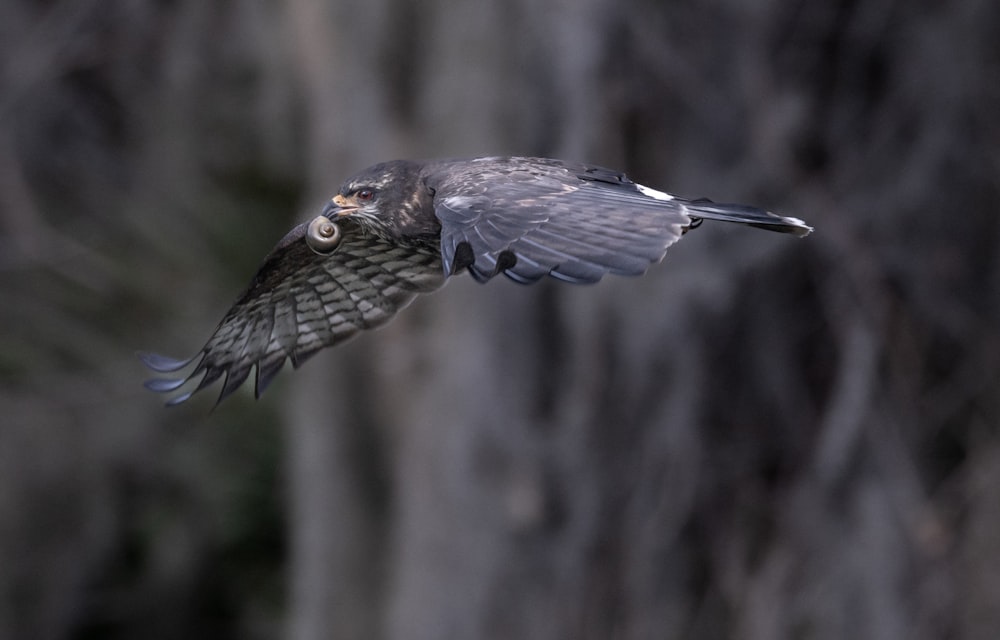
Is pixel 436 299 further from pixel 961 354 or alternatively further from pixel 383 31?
pixel 961 354

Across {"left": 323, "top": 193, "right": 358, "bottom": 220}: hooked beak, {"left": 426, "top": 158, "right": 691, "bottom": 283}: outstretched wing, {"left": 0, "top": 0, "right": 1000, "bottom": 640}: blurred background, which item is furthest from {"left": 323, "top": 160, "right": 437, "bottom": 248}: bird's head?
{"left": 0, "top": 0, "right": 1000, "bottom": 640}: blurred background

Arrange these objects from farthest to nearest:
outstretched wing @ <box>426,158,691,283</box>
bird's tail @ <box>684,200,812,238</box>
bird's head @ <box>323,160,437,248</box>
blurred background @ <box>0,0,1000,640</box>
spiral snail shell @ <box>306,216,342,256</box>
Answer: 1. blurred background @ <box>0,0,1000,640</box>
2. bird's head @ <box>323,160,437,248</box>
3. spiral snail shell @ <box>306,216,342,256</box>
4. bird's tail @ <box>684,200,812,238</box>
5. outstretched wing @ <box>426,158,691,283</box>

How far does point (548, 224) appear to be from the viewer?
239 centimetres

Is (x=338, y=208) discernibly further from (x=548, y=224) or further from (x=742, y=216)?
(x=742, y=216)

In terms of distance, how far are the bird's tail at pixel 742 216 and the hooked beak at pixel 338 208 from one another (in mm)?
700

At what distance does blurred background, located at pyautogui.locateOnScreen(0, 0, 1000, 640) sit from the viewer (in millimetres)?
5316

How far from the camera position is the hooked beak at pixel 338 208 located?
9.50 ft

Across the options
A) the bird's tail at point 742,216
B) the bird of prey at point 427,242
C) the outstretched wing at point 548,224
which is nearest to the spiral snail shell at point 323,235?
the bird of prey at point 427,242

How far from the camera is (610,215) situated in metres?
2.39

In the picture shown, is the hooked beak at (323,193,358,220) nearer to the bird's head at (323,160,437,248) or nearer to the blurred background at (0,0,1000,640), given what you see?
the bird's head at (323,160,437,248)

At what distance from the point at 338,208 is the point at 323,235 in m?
0.14

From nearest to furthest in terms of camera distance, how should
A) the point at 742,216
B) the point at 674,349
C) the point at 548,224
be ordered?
the point at 548,224, the point at 742,216, the point at 674,349

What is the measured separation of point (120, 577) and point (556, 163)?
605cm

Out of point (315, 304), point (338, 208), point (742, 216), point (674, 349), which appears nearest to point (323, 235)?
point (338, 208)
